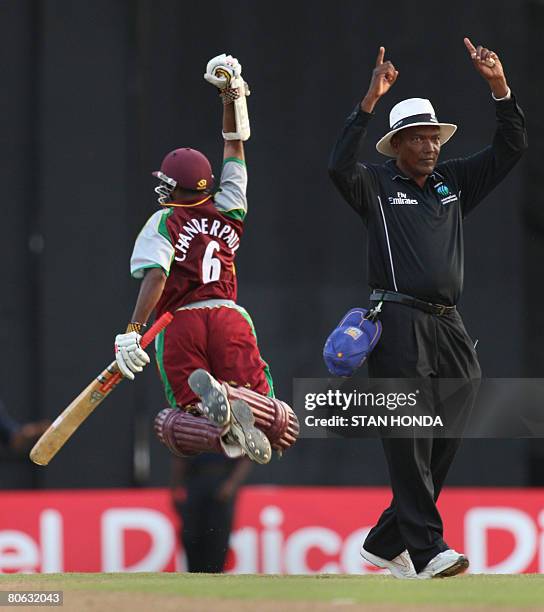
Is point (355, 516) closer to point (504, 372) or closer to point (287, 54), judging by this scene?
point (504, 372)

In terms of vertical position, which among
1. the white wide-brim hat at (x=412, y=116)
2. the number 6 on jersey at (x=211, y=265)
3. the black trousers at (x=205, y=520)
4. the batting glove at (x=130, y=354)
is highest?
the white wide-brim hat at (x=412, y=116)

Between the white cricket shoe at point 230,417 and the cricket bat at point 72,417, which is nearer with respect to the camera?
the white cricket shoe at point 230,417

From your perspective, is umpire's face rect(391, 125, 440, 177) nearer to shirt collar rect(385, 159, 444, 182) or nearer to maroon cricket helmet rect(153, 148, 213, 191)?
shirt collar rect(385, 159, 444, 182)

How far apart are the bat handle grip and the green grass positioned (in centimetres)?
98

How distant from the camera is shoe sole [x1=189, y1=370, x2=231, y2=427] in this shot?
7.11m

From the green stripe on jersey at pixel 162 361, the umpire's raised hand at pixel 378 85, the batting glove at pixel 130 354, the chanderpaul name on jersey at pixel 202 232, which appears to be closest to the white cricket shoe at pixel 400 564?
the green stripe on jersey at pixel 162 361

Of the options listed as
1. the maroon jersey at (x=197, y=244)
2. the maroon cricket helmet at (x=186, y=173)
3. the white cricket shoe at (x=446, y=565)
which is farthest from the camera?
the maroon cricket helmet at (x=186, y=173)

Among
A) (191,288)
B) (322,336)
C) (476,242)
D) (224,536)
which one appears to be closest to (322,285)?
(322,336)

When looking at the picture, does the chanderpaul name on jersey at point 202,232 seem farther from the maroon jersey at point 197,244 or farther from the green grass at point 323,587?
the green grass at point 323,587

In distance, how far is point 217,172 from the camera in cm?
1046

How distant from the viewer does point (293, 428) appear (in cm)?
752

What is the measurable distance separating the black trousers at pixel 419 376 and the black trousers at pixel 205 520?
2.88 m

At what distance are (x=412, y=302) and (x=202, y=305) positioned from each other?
3.30ft

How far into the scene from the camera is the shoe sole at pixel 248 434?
7168mm
